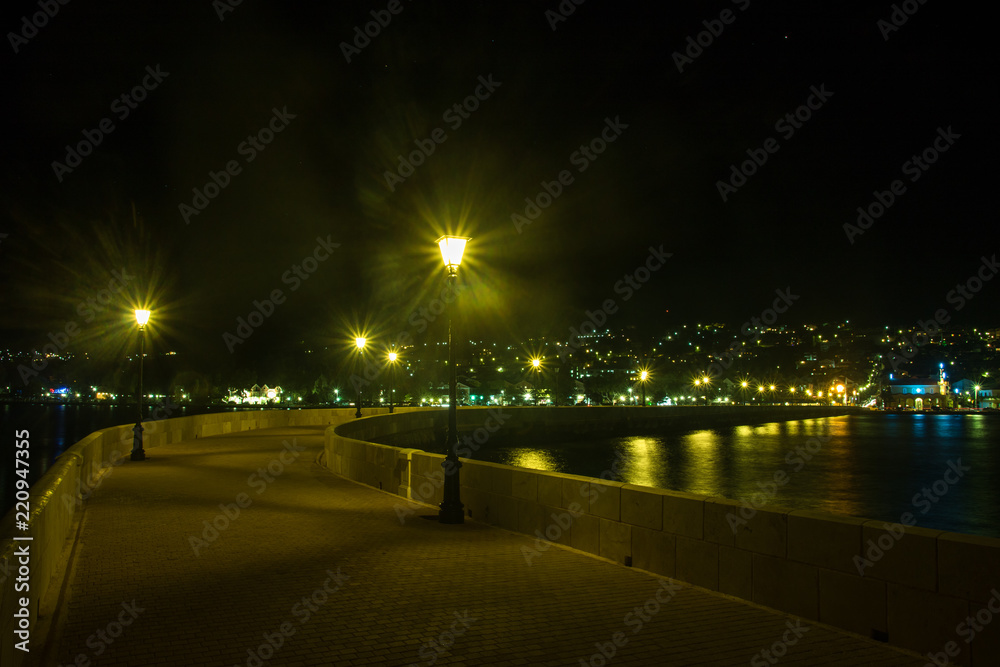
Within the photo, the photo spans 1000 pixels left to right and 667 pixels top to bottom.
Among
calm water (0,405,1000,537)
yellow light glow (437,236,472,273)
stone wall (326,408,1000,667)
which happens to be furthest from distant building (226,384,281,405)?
stone wall (326,408,1000,667)

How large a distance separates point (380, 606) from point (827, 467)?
134ft

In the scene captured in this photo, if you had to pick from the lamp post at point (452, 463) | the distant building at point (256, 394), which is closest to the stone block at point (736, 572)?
the lamp post at point (452, 463)

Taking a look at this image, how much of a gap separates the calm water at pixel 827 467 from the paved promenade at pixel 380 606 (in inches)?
485

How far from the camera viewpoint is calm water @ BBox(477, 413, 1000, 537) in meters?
28.3

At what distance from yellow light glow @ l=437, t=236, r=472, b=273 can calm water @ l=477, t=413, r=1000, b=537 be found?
11427 millimetres

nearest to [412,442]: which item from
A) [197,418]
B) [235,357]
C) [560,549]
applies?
[197,418]

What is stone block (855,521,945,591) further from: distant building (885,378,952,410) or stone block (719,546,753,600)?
distant building (885,378,952,410)

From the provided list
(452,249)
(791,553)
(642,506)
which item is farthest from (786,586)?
(452,249)

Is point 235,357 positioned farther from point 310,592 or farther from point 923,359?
point 923,359

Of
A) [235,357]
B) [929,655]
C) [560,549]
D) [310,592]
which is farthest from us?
[235,357]

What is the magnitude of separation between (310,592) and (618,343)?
153 metres

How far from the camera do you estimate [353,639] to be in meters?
5.26

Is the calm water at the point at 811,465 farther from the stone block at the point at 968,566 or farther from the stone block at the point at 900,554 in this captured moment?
the stone block at the point at 968,566

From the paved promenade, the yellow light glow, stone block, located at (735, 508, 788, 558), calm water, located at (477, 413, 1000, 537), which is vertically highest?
the yellow light glow
